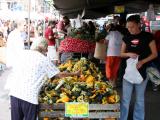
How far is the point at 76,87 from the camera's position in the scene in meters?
5.64

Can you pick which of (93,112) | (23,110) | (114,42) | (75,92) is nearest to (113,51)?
(114,42)

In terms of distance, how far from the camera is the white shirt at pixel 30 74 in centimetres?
519

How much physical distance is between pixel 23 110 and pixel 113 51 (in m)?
5.27

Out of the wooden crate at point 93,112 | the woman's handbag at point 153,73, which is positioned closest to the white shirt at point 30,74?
the wooden crate at point 93,112

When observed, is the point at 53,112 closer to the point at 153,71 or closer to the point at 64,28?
the point at 153,71

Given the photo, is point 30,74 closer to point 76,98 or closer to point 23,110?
point 23,110

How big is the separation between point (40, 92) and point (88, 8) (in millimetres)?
9701

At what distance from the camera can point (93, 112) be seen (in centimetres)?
534

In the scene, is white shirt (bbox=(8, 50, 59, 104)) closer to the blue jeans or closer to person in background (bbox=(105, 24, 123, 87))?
the blue jeans

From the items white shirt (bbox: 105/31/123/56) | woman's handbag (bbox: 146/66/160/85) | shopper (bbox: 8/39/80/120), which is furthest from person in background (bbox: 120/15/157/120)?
white shirt (bbox: 105/31/123/56)

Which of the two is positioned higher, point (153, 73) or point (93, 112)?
point (153, 73)

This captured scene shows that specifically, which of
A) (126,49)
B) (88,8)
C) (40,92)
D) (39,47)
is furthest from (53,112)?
(88,8)

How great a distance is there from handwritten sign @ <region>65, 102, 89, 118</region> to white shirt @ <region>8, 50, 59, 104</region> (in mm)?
421

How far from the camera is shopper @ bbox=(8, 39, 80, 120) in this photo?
5.19m
